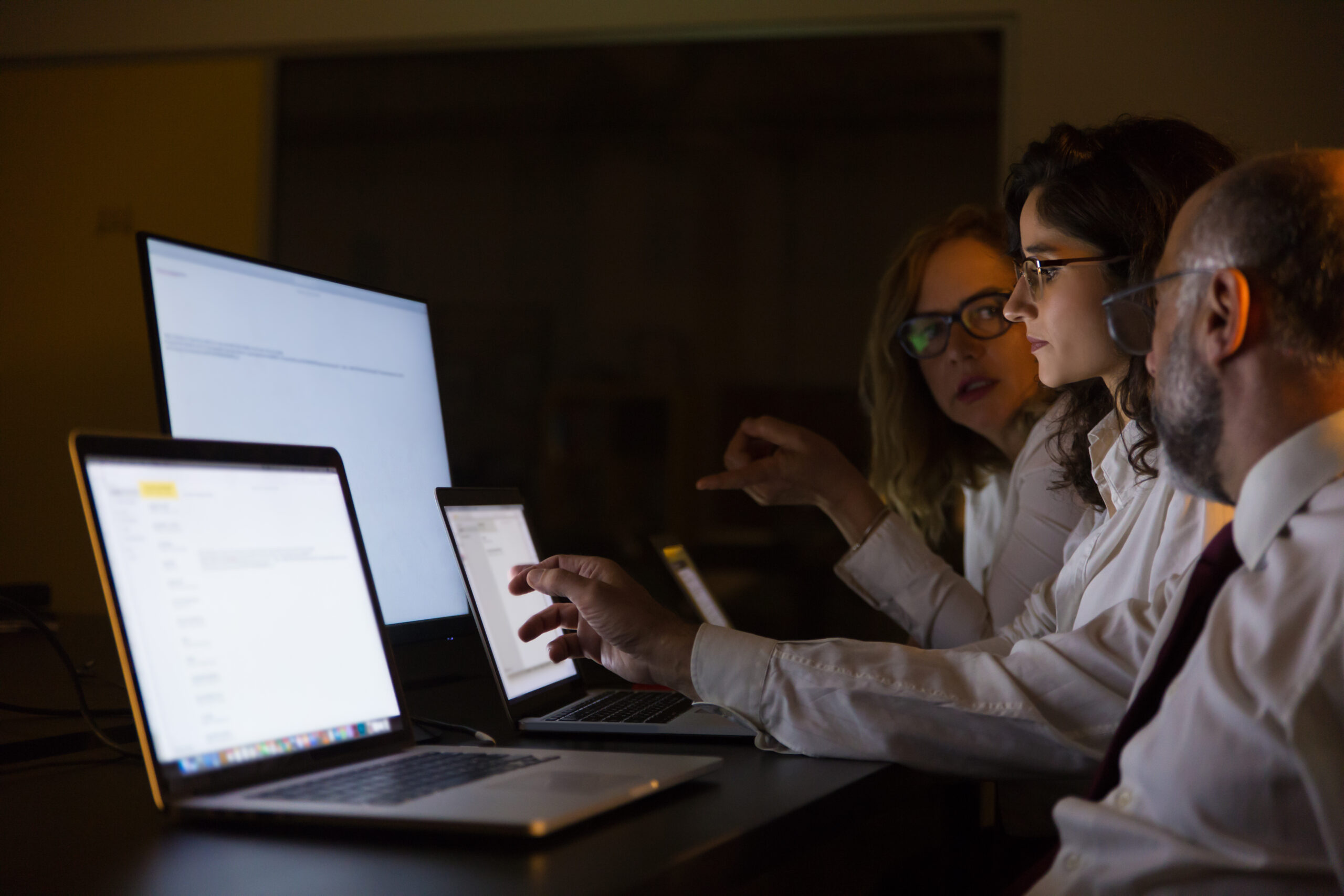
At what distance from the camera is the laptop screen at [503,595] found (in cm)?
107

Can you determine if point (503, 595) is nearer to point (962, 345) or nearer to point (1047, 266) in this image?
point (1047, 266)

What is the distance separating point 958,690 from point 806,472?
0.82m

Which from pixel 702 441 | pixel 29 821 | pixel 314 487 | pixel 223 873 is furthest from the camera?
pixel 702 441

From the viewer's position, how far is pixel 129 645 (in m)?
0.69

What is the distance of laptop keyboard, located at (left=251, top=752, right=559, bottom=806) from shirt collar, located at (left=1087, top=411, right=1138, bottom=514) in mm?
746

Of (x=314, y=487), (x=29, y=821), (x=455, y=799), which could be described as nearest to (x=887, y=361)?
(x=314, y=487)

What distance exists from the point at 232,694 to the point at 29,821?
0.51 feet

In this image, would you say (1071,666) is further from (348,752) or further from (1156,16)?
(1156,16)

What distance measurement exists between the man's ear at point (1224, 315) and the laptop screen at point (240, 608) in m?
0.71

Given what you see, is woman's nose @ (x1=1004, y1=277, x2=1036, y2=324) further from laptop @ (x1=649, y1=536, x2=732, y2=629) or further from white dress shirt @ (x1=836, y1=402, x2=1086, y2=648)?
laptop @ (x1=649, y1=536, x2=732, y2=629)

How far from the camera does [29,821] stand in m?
0.72

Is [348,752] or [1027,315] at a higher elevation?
[1027,315]

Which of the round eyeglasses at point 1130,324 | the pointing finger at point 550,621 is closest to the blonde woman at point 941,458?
the pointing finger at point 550,621

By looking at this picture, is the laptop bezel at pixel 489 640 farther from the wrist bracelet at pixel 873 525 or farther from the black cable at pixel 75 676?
the wrist bracelet at pixel 873 525
